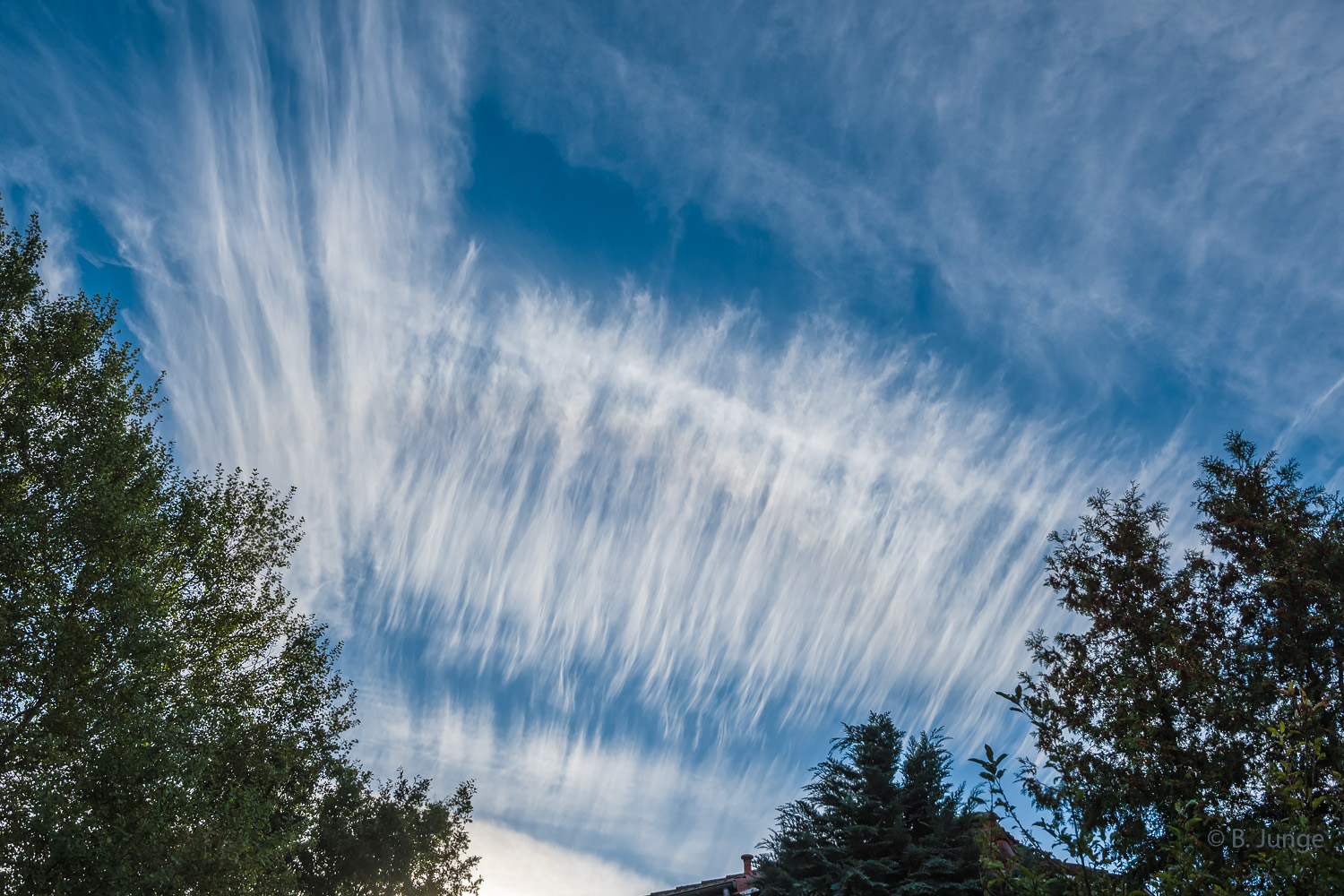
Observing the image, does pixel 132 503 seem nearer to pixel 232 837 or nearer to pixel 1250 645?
pixel 232 837

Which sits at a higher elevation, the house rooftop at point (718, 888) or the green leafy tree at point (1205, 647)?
the green leafy tree at point (1205, 647)

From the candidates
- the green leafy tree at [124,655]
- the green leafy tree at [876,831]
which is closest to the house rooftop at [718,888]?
the green leafy tree at [876,831]

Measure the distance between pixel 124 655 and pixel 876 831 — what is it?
71.7 feet

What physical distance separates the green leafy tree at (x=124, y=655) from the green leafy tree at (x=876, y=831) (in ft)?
50.5

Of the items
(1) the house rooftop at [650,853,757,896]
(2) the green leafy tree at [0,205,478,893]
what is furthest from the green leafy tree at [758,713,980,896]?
(2) the green leafy tree at [0,205,478,893]

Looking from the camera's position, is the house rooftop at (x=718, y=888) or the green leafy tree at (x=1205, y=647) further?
the house rooftop at (x=718, y=888)

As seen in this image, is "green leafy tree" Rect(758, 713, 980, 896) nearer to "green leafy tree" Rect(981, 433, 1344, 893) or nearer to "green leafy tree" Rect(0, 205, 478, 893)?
"green leafy tree" Rect(981, 433, 1344, 893)

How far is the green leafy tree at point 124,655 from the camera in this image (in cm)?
1498

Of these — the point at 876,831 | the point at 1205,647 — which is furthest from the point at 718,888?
the point at 1205,647

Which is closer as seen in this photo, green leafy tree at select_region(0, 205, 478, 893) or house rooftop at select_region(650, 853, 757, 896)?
green leafy tree at select_region(0, 205, 478, 893)

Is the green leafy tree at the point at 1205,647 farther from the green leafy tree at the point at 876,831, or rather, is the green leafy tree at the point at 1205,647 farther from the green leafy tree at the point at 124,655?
the green leafy tree at the point at 124,655

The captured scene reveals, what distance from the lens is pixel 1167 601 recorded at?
17.8 metres

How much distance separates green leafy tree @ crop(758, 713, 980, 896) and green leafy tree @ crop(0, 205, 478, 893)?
15383 mm

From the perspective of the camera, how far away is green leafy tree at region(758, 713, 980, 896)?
19.7 m
